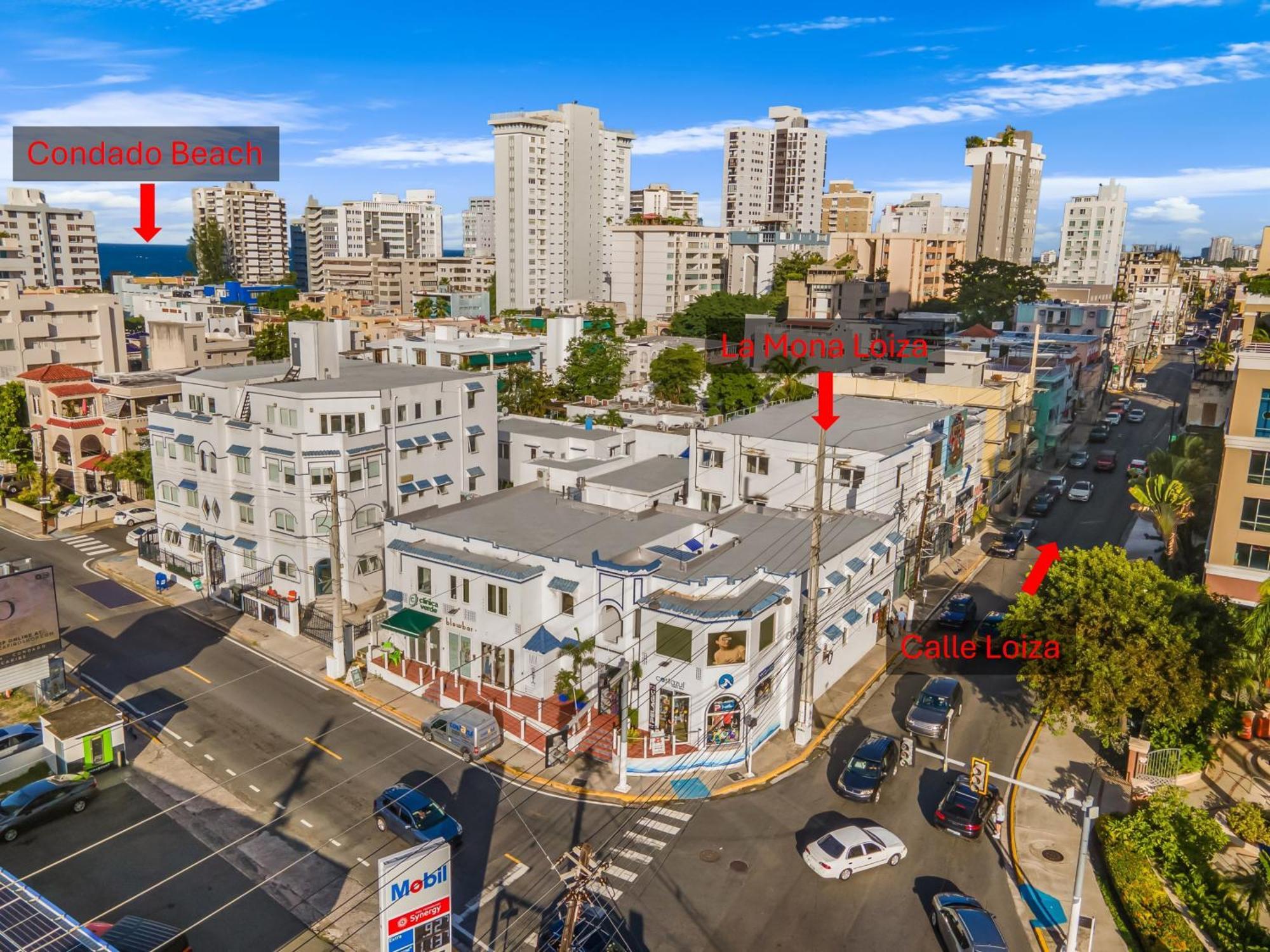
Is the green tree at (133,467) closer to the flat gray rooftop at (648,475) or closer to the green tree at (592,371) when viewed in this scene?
the flat gray rooftop at (648,475)

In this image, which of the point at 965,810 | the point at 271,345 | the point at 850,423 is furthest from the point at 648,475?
the point at 271,345

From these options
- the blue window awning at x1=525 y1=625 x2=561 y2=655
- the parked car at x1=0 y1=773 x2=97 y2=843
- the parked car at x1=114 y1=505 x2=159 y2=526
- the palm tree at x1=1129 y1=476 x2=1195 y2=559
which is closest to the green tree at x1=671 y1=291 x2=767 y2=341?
the parked car at x1=114 y1=505 x2=159 y2=526

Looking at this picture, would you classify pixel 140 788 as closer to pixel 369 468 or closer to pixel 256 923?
pixel 256 923

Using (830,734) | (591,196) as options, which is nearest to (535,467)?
(830,734)

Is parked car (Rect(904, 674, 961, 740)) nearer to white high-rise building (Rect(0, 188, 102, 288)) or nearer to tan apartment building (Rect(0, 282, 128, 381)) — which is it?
tan apartment building (Rect(0, 282, 128, 381))

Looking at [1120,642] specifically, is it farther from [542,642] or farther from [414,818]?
[414,818]
